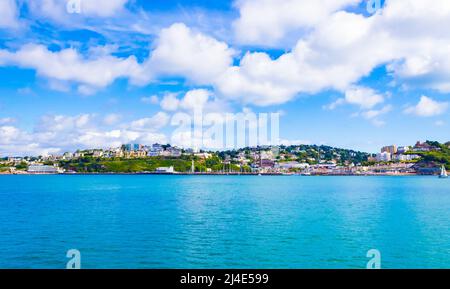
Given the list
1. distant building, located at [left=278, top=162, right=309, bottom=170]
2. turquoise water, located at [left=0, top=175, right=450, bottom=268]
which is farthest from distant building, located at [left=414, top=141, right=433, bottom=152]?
turquoise water, located at [left=0, top=175, right=450, bottom=268]

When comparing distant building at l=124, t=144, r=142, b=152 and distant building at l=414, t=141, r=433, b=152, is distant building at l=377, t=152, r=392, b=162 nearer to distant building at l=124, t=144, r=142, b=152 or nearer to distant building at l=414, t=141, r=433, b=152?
distant building at l=414, t=141, r=433, b=152

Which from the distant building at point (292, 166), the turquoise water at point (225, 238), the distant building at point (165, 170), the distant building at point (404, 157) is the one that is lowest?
the turquoise water at point (225, 238)

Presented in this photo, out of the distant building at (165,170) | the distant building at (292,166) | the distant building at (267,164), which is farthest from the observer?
the distant building at (267,164)

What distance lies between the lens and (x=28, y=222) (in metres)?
23.0

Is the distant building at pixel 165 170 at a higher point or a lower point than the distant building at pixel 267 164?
lower

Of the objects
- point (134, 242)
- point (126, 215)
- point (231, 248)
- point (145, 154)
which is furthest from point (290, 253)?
point (145, 154)

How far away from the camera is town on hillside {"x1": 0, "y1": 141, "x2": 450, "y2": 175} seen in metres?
150

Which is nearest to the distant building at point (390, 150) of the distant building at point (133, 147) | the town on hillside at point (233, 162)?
the town on hillside at point (233, 162)

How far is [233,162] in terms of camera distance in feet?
575

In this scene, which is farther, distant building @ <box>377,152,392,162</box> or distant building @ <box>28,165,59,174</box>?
distant building @ <box>377,152,392,162</box>

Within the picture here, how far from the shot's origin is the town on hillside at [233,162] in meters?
150

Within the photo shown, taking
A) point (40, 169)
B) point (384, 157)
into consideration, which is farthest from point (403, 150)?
point (40, 169)

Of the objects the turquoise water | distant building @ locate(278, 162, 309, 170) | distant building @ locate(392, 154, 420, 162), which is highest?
distant building @ locate(392, 154, 420, 162)

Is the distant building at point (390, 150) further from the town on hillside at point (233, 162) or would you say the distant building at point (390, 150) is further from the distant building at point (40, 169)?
the distant building at point (40, 169)
